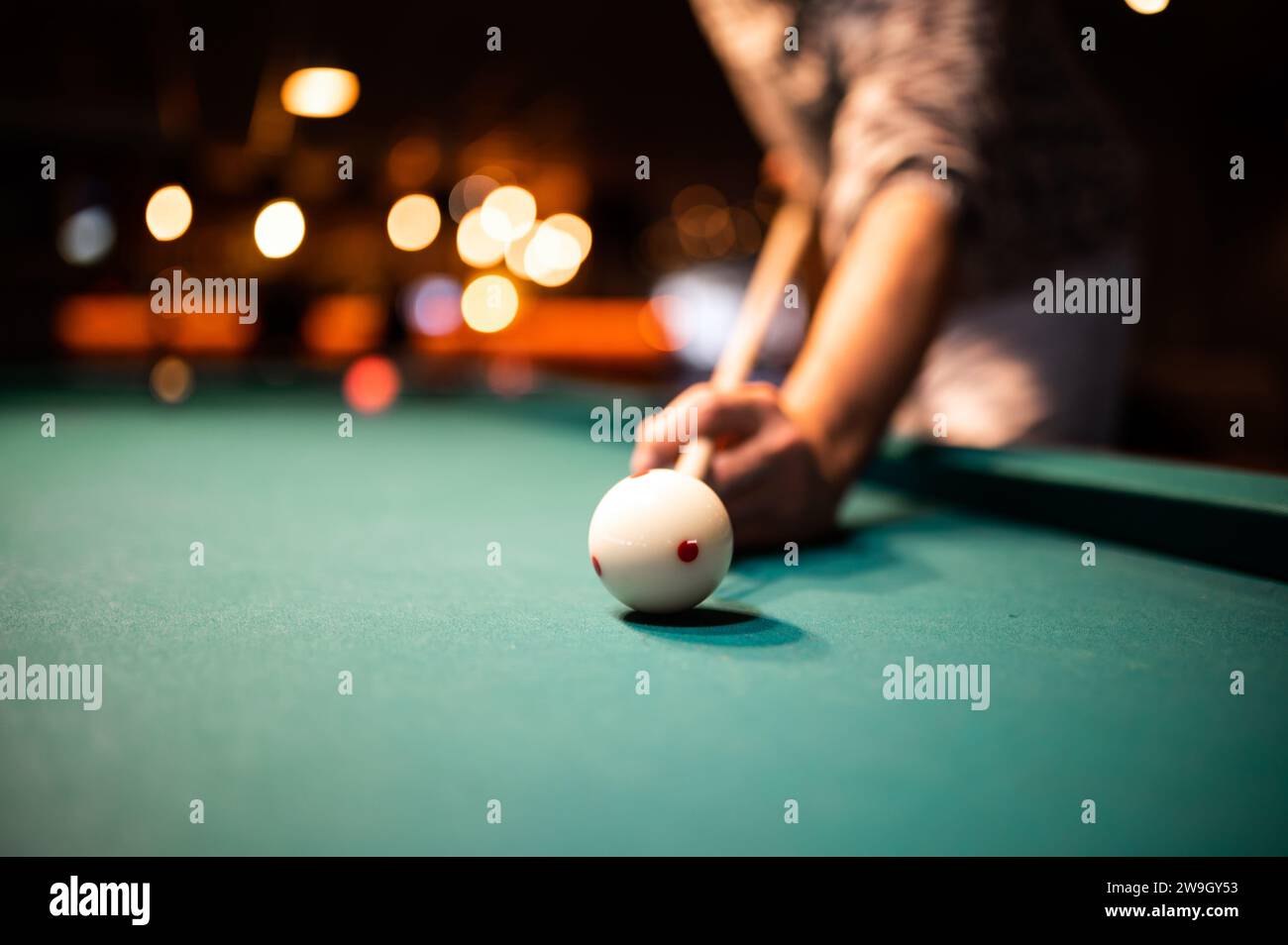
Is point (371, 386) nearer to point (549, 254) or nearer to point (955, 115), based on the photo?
point (955, 115)

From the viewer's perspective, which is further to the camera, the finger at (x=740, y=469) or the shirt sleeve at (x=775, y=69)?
the shirt sleeve at (x=775, y=69)

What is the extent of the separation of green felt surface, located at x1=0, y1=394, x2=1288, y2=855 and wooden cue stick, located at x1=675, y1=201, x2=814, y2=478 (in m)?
0.21

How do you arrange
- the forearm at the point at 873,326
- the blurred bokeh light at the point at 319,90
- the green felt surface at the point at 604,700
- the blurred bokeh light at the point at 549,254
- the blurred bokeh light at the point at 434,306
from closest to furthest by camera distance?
1. the green felt surface at the point at 604,700
2. the forearm at the point at 873,326
3. the blurred bokeh light at the point at 319,90
4. the blurred bokeh light at the point at 549,254
5. the blurred bokeh light at the point at 434,306

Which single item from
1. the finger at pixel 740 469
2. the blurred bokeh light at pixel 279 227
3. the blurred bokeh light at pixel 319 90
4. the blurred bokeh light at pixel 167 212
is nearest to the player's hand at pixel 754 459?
the finger at pixel 740 469

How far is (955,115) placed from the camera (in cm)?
240

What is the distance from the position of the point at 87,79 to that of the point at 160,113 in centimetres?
95

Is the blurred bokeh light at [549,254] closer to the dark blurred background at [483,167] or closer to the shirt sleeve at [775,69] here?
the dark blurred background at [483,167]

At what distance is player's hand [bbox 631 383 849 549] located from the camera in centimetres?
180

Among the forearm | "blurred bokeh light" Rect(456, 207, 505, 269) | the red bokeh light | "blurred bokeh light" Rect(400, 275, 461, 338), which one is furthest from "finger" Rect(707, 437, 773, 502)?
"blurred bokeh light" Rect(400, 275, 461, 338)

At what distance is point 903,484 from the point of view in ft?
9.06

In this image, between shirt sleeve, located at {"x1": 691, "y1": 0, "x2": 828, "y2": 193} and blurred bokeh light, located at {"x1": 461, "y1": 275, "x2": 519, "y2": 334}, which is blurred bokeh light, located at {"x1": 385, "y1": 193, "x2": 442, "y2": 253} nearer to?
Result: blurred bokeh light, located at {"x1": 461, "y1": 275, "x2": 519, "y2": 334}

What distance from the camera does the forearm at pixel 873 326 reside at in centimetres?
200

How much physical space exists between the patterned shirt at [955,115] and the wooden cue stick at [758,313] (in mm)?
198

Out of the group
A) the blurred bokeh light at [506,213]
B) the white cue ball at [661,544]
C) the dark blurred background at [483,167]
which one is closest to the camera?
the white cue ball at [661,544]
